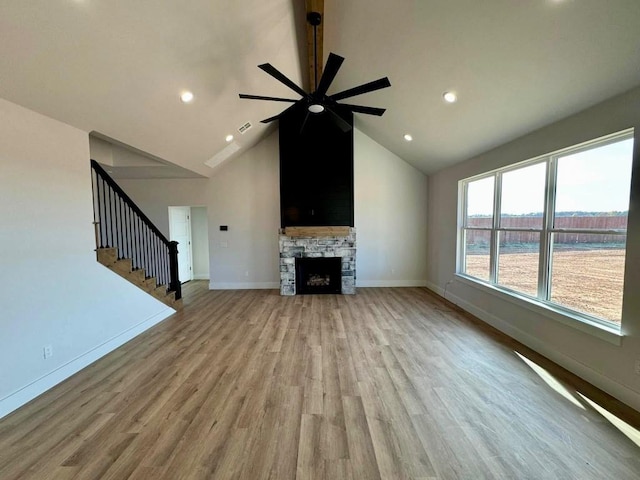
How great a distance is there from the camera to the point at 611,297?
2508 millimetres

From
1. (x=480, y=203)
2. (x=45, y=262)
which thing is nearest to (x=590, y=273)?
(x=480, y=203)

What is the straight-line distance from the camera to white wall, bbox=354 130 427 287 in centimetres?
635

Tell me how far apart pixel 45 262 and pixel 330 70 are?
3.17 meters

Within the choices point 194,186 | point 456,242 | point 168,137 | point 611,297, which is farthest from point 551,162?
point 194,186

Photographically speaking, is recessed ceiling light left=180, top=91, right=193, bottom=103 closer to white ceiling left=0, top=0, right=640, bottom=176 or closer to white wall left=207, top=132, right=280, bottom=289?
white ceiling left=0, top=0, right=640, bottom=176

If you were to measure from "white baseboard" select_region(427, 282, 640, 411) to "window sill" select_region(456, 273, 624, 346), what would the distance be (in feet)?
1.09

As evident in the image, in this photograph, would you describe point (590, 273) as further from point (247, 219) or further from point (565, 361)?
point (247, 219)

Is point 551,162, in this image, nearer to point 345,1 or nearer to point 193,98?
point 345,1

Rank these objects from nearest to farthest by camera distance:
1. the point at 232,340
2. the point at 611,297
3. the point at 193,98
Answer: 1. the point at 611,297
2. the point at 193,98
3. the point at 232,340

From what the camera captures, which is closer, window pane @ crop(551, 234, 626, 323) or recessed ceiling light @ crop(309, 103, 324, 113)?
window pane @ crop(551, 234, 626, 323)

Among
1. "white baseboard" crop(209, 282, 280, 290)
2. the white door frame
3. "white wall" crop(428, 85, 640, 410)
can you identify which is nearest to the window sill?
"white wall" crop(428, 85, 640, 410)

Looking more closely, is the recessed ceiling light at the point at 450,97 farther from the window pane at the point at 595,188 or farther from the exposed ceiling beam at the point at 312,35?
the exposed ceiling beam at the point at 312,35

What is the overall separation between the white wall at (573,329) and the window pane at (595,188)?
159mm

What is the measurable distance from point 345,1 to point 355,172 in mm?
3716
